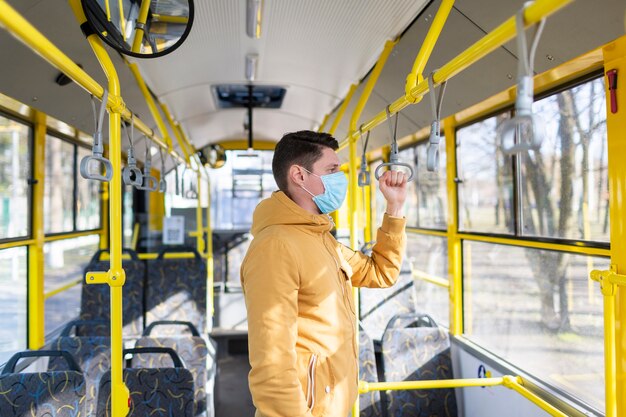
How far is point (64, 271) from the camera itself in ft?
16.5

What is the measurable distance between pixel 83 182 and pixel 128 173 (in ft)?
11.6

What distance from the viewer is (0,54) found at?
7.57 feet

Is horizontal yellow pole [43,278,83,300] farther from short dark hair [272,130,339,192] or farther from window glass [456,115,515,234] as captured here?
window glass [456,115,515,234]

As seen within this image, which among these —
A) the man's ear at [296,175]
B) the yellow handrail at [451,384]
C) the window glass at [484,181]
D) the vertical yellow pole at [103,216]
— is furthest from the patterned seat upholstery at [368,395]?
the vertical yellow pole at [103,216]

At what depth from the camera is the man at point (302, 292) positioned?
142cm

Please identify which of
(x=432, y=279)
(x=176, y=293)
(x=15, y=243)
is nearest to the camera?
(x=15, y=243)

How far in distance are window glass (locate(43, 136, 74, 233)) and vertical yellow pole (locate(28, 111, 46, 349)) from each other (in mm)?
606

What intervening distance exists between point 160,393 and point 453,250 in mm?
2488

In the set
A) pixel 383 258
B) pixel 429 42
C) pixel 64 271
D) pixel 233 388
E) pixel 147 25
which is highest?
pixel 147 25

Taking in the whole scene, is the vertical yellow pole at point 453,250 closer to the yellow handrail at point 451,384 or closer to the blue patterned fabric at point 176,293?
the yellow handrail at point 451,384

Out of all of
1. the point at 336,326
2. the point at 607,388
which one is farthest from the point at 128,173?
the point at 607,388

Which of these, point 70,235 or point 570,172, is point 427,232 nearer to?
point 570,172

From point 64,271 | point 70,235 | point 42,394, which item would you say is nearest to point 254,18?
point 42,394

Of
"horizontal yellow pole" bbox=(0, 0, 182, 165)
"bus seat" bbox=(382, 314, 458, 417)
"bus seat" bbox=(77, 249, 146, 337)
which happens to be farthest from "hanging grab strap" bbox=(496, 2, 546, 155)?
"bus seat" bbox=(77, 249, 146, 337)
